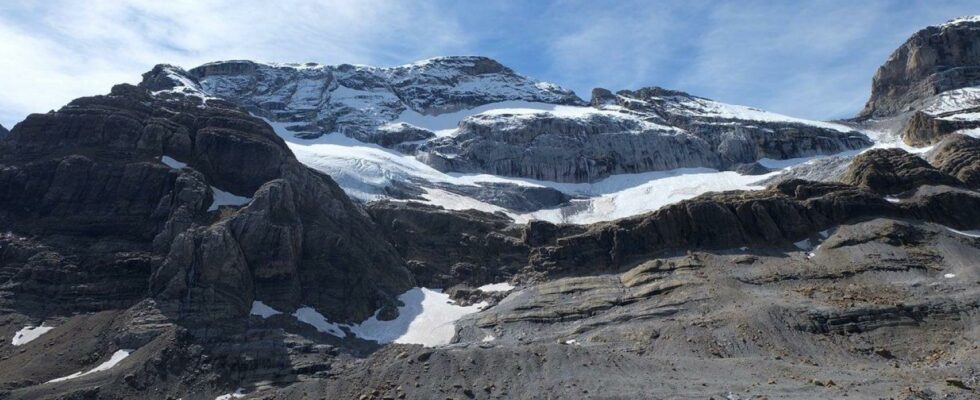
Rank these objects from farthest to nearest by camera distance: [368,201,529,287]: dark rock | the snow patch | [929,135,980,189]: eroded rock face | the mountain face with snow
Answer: the mountain face with snow
[368,201,529,287]: dark rock
[929,135,980,189]: eroded rock face
the snow patch

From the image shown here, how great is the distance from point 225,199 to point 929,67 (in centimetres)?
13246

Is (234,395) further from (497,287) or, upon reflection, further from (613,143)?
(613,143)

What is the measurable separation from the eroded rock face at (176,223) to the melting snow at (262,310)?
610 millimetres

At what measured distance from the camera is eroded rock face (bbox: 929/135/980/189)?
7988 centimetres

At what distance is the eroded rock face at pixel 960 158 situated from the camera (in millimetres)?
79875

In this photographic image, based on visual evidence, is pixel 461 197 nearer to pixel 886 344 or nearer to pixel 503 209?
pixel 503 209

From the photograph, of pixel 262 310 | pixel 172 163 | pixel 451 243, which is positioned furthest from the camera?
pixel 451 243

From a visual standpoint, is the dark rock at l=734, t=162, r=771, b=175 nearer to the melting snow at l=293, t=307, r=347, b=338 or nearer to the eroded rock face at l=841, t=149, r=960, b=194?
the eroded rock face at l=841, t=149, r=960, b=194

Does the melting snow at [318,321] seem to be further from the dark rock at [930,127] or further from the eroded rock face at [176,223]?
the dark rock at [930,127]

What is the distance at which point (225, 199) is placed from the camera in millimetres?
76812

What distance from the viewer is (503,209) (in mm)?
116250

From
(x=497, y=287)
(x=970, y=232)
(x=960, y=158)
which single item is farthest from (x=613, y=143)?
(x=970, y=232)

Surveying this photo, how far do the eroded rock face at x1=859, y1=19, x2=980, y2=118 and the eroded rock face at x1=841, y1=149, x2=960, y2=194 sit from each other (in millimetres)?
69319

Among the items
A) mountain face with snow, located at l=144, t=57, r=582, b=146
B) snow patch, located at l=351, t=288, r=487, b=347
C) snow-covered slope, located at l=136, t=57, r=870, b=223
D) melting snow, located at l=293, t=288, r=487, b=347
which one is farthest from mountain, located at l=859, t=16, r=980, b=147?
melting snow, located at l=293, t=288, r=487, b=347
